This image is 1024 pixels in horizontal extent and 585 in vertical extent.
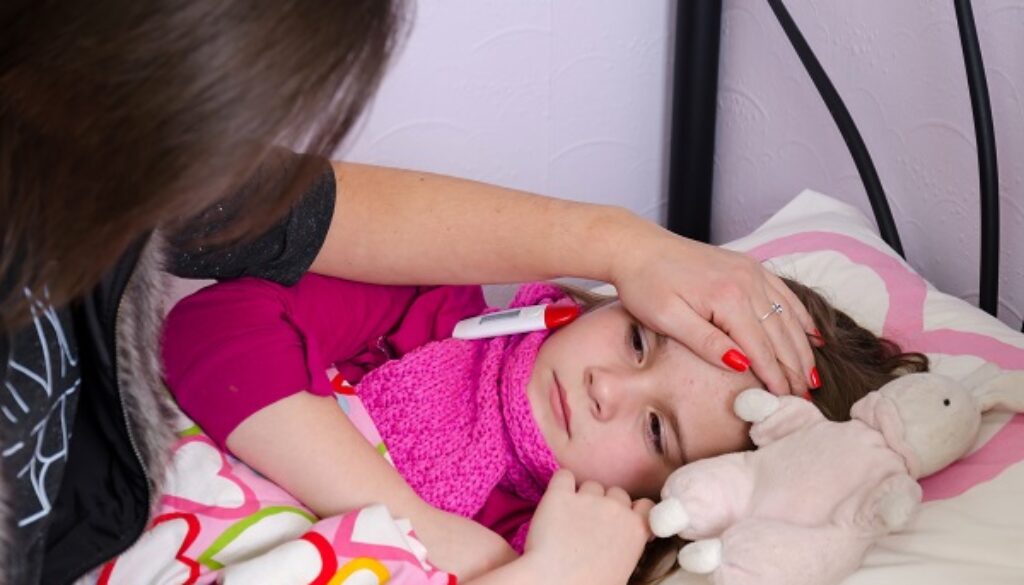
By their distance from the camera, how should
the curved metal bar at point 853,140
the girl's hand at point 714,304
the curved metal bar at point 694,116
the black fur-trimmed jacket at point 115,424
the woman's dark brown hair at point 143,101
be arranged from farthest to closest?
the curved metal bar at point 694,116 < the curved metal bar at point 853,140 < the girl's hand at point 714,304 < the black fur-trimmed jacket at point 115,424 < the woman's dark brown hair at point 143,101

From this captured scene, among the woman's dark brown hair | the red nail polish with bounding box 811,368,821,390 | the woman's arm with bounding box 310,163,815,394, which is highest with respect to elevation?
the woman's dark brown hair

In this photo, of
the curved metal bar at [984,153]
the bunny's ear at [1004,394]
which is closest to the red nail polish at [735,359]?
the bunny's ear at [1004,394]

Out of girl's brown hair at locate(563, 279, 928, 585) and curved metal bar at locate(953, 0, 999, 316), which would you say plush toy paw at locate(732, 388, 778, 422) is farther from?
curved metal bar at locate(953, 0, 999, 316)

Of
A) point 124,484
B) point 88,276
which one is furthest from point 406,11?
point 124,484

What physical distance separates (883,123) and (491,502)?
2.37ft

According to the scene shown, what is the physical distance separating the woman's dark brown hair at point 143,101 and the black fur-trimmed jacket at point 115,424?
0.25 m

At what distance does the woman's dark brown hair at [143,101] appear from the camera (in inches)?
19.3

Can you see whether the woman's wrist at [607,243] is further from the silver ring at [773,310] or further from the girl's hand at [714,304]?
the silver ring at [773,310]

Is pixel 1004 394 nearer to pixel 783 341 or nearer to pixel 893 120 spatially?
pixel 783 341

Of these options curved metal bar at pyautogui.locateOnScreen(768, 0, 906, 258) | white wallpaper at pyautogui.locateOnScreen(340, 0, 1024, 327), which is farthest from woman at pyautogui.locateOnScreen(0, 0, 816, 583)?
curved metal bar at pyautogui.locateOnScreen(768, 0, 906, 258)

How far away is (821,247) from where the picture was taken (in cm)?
137

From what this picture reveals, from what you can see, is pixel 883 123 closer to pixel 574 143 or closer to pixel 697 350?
pixel 574 143

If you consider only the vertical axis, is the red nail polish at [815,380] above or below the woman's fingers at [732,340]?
below

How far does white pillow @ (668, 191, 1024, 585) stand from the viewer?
0.92 metres
